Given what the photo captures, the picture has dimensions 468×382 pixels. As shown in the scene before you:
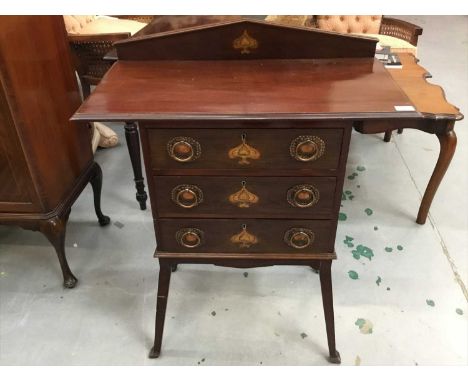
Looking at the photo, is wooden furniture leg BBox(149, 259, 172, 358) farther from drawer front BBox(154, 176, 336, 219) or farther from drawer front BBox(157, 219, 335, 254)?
drawer front BBox(154, 176, 336, 219)

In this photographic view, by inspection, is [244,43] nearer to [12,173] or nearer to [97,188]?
[12,173]

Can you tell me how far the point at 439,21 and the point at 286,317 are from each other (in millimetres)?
5177

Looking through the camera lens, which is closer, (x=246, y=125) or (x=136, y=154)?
(x=246, y=125)

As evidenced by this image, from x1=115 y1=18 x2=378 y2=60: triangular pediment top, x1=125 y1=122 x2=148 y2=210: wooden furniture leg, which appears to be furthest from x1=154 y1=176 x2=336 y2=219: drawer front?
x1=125 y1=122 x2=148 y2=210: wooden furniture leg

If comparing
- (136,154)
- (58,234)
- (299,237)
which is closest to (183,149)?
(299,237)

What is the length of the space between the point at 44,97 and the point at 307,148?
2.93 ft

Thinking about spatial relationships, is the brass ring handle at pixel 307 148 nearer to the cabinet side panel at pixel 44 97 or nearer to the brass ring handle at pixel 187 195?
the brass ring handle at pixel 187 195

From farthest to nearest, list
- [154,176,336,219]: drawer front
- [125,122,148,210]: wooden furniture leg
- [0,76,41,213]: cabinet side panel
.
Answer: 1. [125,122,148,210]: wooden furniture leg
2. [0,76,41,213]: cabinet side panel
3. [154,176,336,219]: drawer front

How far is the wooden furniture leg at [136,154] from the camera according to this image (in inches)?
69.8

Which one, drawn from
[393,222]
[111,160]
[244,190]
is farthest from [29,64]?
[393,222]

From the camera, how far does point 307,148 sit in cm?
96

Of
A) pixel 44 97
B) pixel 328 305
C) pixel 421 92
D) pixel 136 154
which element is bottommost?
pixel 328 305

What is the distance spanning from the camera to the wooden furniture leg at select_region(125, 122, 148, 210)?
5.82 feet

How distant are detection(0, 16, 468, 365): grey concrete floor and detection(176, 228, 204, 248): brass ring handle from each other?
447 mm
